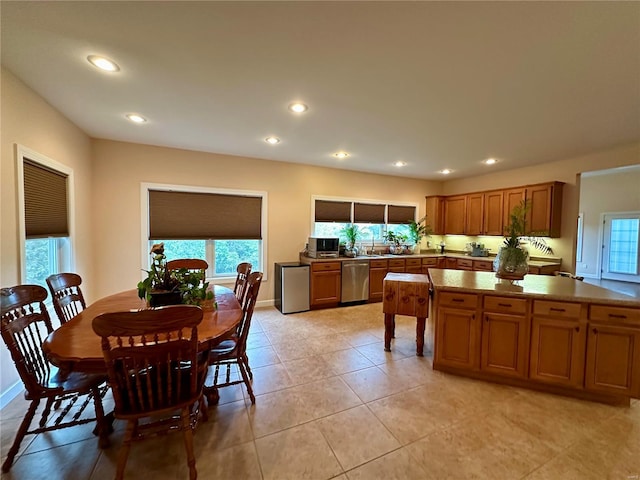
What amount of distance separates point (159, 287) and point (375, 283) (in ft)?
12.8

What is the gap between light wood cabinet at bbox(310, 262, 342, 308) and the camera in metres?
4.61

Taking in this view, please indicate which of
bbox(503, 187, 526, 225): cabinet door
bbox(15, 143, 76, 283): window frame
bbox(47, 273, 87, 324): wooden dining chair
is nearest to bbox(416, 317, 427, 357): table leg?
bbox(47, 273, 87, 324): wooden dining chair

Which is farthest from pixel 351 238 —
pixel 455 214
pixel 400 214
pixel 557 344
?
pixel 557 344

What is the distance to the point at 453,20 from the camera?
1.52 m

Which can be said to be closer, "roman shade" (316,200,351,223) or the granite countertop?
the granite countertop

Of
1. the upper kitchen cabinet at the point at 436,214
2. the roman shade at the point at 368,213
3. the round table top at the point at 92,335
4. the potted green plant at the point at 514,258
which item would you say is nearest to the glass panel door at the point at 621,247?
the upper kitchen cabinet at the point at 436,214

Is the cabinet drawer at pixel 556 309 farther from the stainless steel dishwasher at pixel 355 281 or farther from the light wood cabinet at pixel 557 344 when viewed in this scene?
the stainless steel dishwasher at pixel 355 281

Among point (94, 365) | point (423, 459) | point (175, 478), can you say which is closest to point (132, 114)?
point (94, 365)

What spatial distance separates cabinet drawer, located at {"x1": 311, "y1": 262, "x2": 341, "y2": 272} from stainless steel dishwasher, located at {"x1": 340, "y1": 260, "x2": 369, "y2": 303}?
0.14 meters

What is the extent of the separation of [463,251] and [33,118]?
7.24 metres

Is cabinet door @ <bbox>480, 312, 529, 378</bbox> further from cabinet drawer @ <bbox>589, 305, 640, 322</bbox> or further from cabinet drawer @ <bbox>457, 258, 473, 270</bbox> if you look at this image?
cabinet drawer @ <bbox>457, 258, 473, 270</bbox>

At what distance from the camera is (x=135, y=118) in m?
2.95

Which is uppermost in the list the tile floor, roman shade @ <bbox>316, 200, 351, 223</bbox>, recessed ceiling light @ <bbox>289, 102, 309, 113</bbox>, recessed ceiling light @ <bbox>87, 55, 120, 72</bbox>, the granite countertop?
recessed ceiling light @ <bbox>289, 102, 309, 113</bbox>

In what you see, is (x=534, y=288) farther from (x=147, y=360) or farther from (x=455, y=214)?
(x=455, y=214)
